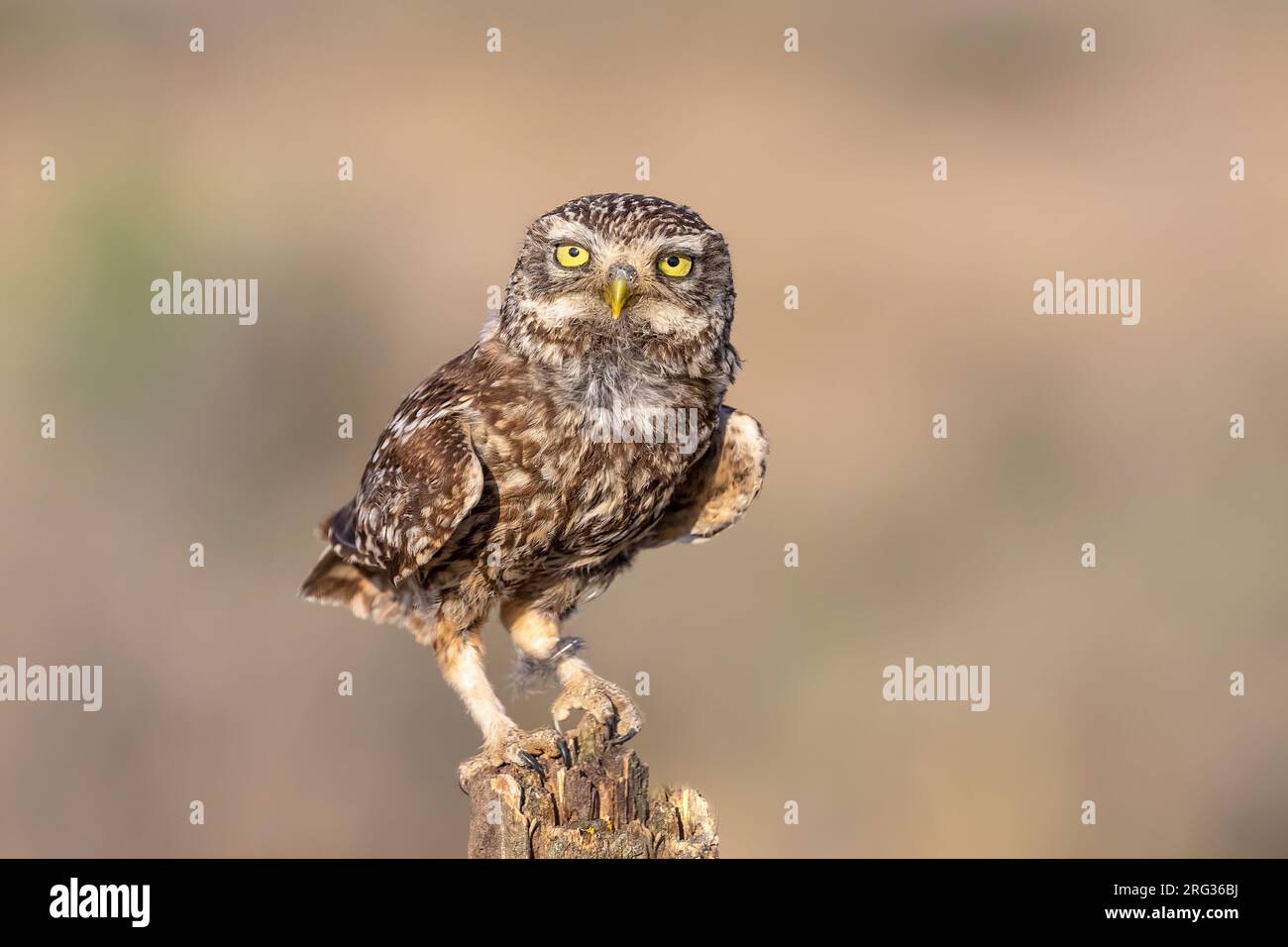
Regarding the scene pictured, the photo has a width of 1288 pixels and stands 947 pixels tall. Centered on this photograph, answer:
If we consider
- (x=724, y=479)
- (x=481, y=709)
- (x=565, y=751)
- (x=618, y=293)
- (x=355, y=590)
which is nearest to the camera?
(x=618, y=293)

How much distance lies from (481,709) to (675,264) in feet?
6.07

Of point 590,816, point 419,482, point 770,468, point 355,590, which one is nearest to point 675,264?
point 419,482

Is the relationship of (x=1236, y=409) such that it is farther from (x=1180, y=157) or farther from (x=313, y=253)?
(x=313, y=253)

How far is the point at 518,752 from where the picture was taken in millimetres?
5648

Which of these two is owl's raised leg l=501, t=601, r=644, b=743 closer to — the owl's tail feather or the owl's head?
the owl's tail feather

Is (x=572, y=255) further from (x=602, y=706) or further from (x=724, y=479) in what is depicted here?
(x=602, y=706)

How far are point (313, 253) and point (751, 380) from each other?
4596 millimetres

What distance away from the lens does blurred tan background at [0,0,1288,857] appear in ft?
41.8

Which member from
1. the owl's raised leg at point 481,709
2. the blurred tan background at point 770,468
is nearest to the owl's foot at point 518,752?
the owl's raised leg at point 481,709

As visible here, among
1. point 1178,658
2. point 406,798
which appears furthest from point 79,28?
point 1178,658

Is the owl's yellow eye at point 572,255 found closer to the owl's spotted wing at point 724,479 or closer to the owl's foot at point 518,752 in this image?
the owl's spotted wing at point 724,479

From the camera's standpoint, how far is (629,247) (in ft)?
18.0

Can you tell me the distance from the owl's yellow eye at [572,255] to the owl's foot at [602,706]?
1.72 m
